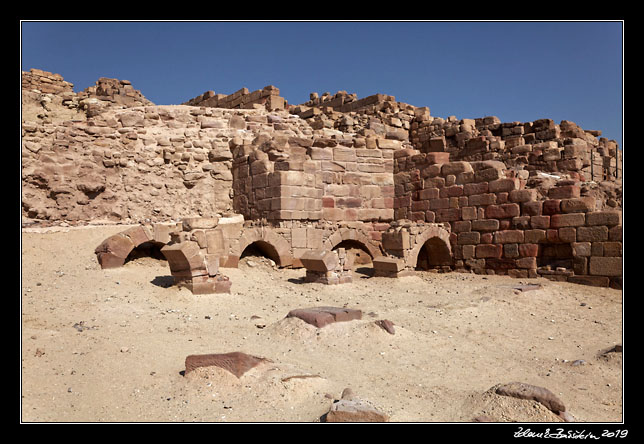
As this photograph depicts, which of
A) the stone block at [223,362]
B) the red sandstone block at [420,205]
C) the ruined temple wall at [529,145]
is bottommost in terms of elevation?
the stone block at [223,362]

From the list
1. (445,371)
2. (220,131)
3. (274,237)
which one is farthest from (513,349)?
(220,131)

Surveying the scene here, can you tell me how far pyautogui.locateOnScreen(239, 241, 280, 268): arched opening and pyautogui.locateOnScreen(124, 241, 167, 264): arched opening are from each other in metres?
1.86

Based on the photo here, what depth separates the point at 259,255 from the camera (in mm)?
12133

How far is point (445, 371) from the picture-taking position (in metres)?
5.55

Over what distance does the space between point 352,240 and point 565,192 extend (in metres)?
5.08

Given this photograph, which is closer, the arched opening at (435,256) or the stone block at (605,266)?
the stone block at (605,266)

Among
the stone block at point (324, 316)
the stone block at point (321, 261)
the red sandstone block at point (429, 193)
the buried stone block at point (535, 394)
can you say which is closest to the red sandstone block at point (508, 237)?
the red sandstone block at point (429, 193)

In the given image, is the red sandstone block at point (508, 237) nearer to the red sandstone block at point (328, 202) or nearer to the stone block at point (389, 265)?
the stone block at point (389, 265)

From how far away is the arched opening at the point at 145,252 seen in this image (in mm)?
10008

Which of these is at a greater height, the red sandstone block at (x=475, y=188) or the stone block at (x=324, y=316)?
the red sandstone block at (x=475, y=188)

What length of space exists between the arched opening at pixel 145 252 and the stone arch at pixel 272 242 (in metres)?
1.77

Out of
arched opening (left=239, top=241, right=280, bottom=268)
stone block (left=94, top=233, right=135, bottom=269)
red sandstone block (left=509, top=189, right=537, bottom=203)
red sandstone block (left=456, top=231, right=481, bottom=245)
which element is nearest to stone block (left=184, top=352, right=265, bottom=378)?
stone block (left=94, top=233, right=135, bottom=269)

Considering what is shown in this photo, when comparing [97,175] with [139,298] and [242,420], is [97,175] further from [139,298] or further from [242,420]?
[242,420]

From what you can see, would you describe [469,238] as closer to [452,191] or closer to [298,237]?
[452,191]
